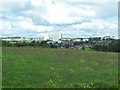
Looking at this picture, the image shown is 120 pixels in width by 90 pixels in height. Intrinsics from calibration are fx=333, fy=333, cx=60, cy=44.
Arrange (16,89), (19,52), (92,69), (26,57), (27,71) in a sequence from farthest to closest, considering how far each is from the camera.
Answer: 1. (19,52)
2. (26,57)
3. (92,69)
4. (27,71)
5. (16,89)

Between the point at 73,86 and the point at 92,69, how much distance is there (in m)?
8.36

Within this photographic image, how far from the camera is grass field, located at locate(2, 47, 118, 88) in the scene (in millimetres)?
17202

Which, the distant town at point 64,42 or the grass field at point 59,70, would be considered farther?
the distant town at point 64,42

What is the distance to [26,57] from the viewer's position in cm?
2848

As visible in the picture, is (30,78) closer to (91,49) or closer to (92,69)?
(92,69)

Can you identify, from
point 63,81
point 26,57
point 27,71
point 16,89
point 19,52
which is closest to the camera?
point 16,89

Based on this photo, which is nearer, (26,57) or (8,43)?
(26,57)

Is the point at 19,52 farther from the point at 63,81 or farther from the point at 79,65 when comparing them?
the point at 63,81

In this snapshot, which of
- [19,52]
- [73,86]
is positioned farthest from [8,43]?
[73,86]

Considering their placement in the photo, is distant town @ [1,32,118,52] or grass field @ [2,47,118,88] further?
distant town @ [1,32,118,52]

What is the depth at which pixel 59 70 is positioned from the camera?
22312 mm

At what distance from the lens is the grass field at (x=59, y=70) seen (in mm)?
17202

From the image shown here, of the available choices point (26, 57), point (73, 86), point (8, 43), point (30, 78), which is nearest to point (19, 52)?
point (26, 57)

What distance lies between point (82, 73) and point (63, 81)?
3.84 meters
